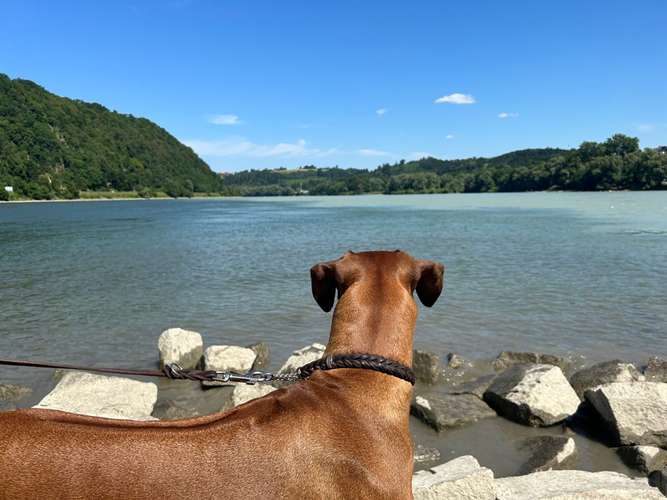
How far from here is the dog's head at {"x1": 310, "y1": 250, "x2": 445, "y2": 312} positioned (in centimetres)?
374

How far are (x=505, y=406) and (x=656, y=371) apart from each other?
4.25 metres

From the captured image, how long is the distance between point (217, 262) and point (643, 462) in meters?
27.5

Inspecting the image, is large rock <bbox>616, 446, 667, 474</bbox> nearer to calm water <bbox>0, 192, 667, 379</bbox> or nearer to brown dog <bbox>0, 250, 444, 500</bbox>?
calm water <bbox>0, 192, 667, 379</bbox>

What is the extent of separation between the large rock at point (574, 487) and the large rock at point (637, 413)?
1.72 meters

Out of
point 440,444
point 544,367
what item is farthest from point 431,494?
point 544,367

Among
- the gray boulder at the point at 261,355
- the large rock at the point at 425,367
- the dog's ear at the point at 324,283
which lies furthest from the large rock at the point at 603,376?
the dog's ear at the point at 324,283

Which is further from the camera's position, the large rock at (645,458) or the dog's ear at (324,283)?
the large rock at (645,458)

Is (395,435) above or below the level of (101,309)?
above

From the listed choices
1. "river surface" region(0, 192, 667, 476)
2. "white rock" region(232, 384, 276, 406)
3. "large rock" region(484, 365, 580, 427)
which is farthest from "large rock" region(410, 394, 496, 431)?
"white rock" region(232, 384, 276, 406)

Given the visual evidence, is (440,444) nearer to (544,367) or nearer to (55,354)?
(544,367)

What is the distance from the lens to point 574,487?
19.4 ft

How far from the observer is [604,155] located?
168 metres

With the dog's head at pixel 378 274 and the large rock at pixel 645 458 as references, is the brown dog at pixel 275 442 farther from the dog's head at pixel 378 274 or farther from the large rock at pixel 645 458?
the large rock at pixel 645 458

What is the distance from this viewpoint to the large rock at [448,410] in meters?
8.88
